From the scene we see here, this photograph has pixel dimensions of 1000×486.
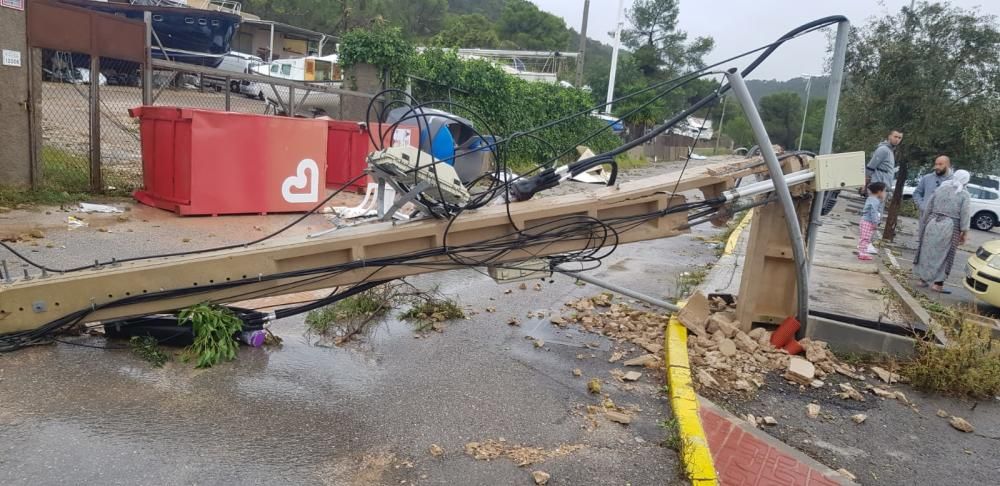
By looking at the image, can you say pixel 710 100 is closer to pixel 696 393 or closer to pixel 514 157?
pixel 696 393

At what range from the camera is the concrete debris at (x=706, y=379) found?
5.18 m

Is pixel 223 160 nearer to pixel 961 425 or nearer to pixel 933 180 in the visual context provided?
pixel 961 425

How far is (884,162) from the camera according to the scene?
11.3 metres

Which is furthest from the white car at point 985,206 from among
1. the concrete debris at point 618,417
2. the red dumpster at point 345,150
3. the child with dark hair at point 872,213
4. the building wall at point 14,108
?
the building wall at point 14,108

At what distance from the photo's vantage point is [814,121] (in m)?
61.3

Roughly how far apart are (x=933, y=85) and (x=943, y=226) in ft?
15.2

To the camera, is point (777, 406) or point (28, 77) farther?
point (28, 77)

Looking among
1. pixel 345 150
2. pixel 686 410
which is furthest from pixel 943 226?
pixel 345 150

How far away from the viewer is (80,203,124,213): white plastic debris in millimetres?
9318

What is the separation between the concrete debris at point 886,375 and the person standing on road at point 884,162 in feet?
20.5

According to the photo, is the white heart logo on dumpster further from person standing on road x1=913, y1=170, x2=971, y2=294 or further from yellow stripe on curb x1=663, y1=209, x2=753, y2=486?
person standing on road x1=913, y1=170, x2=971, y2=294

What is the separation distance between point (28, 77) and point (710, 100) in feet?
30.3

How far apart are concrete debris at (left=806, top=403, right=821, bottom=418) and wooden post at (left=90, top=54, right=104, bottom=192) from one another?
10088 millimetres

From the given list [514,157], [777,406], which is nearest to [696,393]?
[777,406]
